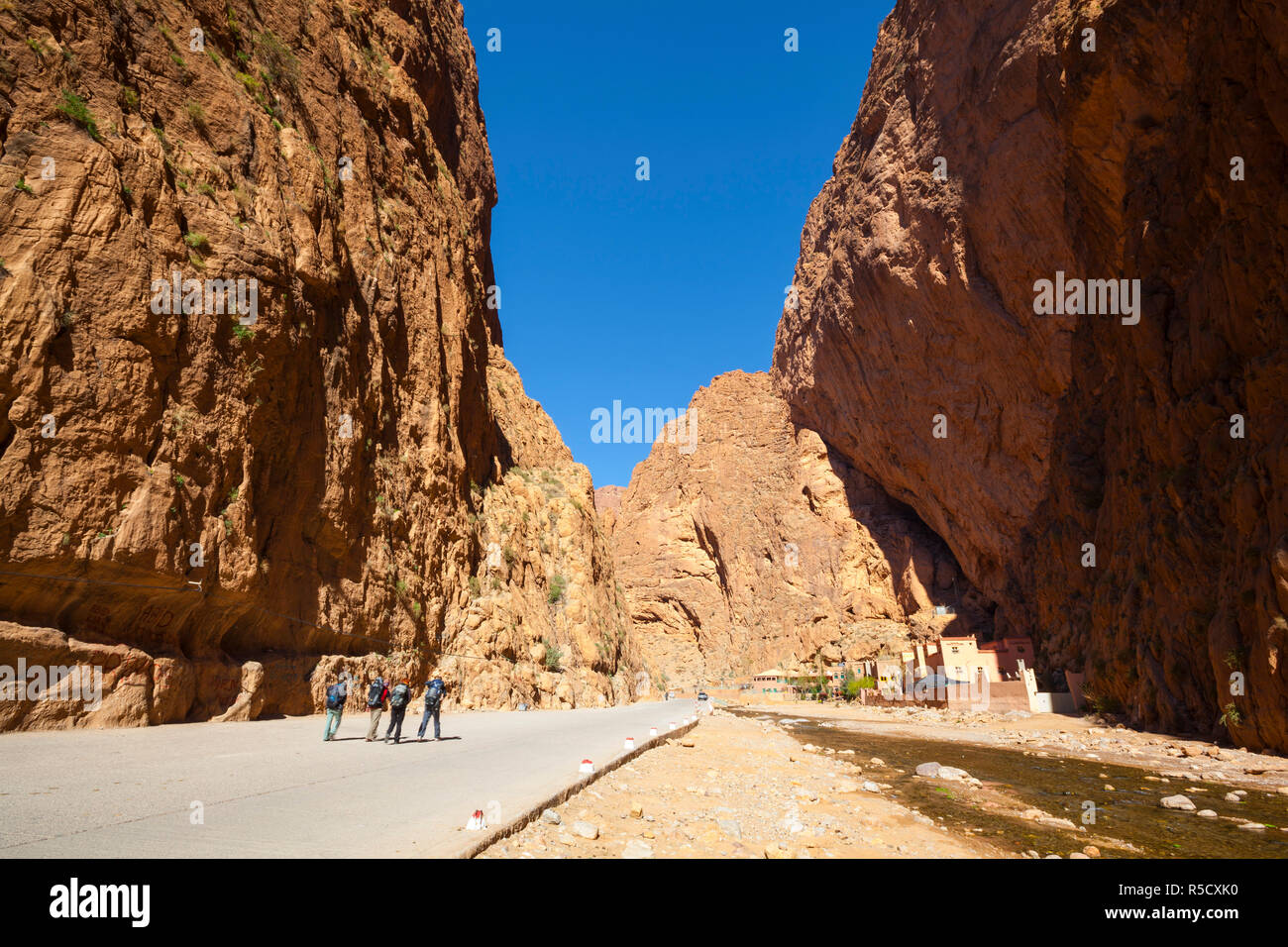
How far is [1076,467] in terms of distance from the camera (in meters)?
36.4

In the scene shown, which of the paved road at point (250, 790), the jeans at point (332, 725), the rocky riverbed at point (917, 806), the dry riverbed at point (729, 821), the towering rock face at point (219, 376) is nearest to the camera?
the paved road at point (250, 790)

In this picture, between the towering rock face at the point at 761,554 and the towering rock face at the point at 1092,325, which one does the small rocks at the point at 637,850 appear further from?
the towering rock face at the point at 761,554

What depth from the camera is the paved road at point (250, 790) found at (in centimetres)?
439

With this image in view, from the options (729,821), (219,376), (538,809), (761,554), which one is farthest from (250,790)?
(761,554)

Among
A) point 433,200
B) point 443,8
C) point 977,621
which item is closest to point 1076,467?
point 977,621

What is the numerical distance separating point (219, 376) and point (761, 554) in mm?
86162

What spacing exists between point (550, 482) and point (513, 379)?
958 centimetres

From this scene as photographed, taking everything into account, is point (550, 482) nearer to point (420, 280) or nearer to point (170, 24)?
point (420, 280)

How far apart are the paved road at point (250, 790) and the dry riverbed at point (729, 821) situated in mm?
508

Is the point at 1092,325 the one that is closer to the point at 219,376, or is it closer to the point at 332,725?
the point at 332,725

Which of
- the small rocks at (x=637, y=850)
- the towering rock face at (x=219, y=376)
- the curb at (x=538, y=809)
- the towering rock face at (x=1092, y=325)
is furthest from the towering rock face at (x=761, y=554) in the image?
the small rocks at (x=637, y=850)

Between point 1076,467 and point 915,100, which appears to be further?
point 915,100

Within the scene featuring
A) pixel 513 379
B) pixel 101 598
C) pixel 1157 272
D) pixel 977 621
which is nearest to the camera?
pixel 101 598
